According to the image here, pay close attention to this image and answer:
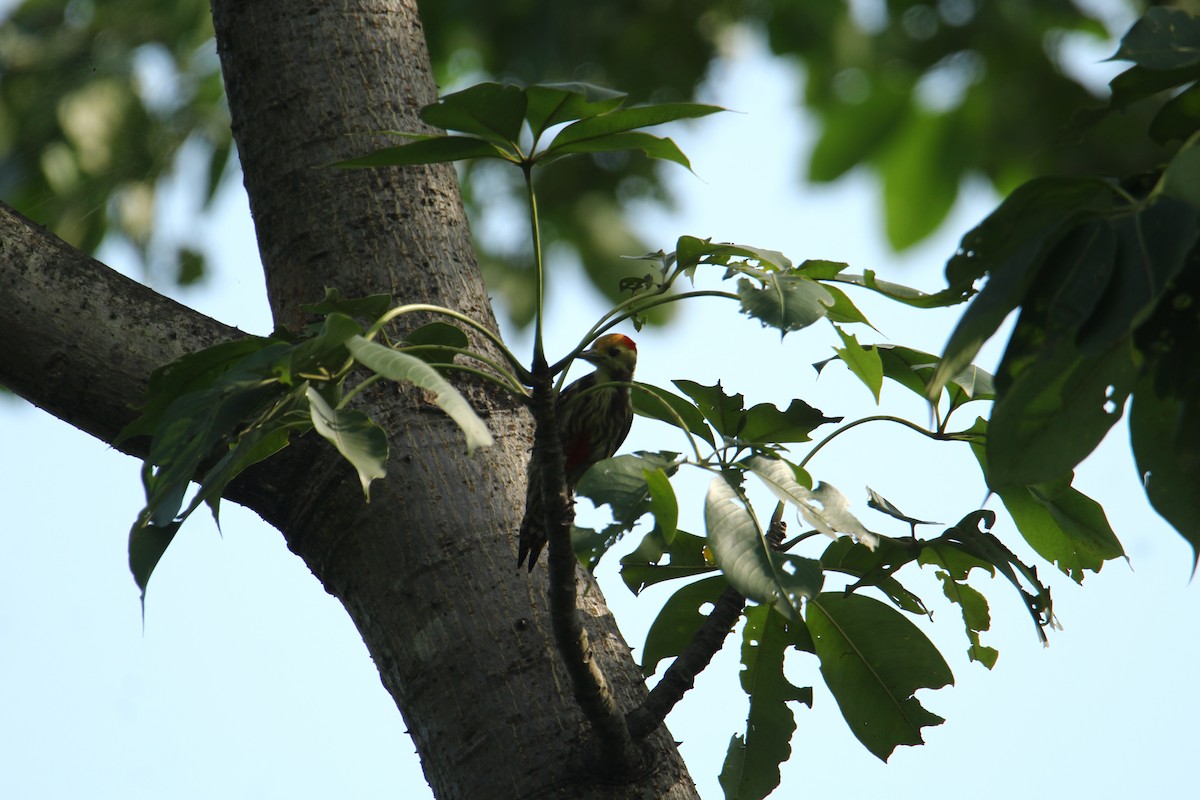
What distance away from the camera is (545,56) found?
170 centimetres

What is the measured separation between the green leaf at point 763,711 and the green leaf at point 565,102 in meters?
1.21

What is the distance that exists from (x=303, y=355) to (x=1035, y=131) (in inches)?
40.6

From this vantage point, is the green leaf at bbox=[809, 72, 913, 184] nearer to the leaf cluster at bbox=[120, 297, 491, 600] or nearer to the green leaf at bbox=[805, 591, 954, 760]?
the leaf cluster at bbox=[120, 297, 491, 600]

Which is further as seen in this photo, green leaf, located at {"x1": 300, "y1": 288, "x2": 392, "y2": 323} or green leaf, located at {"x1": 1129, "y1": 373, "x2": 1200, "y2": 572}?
green leaf, located at {"x1": 300, "y1": 288, "x2": 392, "y2": 323}

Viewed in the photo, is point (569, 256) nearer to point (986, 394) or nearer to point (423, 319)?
point (423, 319)

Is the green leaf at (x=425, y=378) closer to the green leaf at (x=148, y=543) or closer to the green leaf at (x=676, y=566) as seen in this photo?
the green leaf at (x=148, y=543)

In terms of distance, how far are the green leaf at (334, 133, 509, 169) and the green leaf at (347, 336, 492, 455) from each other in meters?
0.41

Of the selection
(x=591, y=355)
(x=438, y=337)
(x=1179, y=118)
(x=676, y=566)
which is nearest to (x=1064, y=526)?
(x=676, y=566)

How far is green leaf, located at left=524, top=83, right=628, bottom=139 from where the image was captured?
1662mm

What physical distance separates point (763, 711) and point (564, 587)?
0.76 m

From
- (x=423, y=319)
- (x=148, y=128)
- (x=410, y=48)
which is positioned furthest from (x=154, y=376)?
(x=148, y=128)

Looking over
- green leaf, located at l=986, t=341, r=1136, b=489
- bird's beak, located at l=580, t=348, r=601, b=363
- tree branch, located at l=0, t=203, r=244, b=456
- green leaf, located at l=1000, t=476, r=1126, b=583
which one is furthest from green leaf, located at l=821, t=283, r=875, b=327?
bird's beak, located at l=580, t=348, r=601, b=363

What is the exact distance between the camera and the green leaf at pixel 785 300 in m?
2.00

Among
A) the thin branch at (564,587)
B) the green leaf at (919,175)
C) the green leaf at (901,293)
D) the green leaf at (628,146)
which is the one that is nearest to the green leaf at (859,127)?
the green leaf at (919,175)
